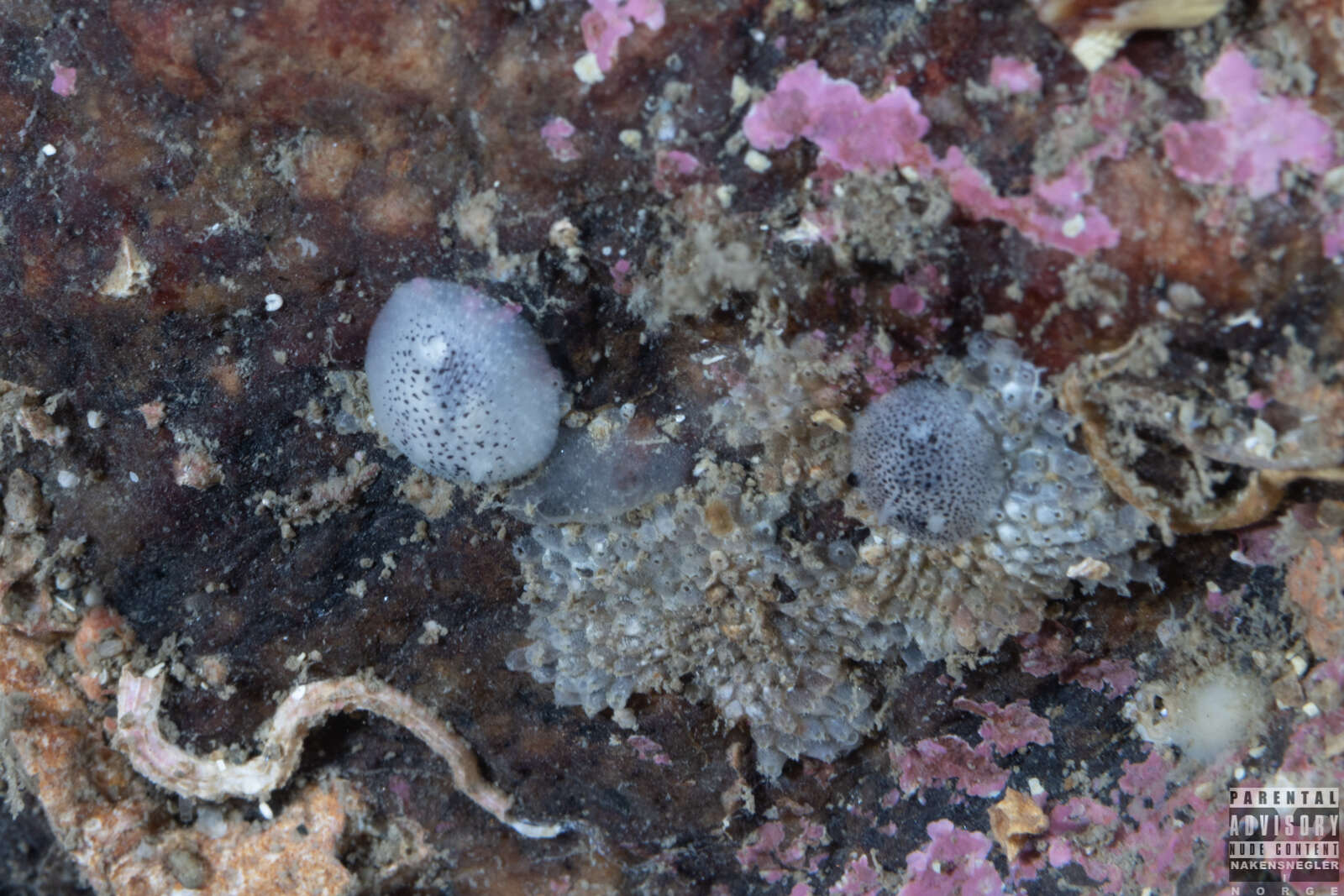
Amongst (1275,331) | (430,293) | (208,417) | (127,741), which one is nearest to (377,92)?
(430,293)

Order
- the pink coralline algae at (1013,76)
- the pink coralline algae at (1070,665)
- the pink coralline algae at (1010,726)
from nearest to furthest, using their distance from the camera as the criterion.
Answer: the pink coralline algae at (1013,76)
the pink coralline algae at (1070,665)
the pink coralline algae at (1010,726)

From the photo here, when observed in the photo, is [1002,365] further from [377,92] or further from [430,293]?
[377,92]

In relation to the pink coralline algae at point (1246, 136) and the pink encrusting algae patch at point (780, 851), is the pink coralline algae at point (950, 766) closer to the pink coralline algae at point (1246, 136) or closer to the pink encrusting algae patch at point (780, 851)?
the pink encrusting algae patch at point (780, 851)

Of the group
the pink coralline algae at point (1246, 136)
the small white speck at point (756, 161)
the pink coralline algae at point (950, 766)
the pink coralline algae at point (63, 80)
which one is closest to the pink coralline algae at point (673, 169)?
the small white speck at point (756, 161)

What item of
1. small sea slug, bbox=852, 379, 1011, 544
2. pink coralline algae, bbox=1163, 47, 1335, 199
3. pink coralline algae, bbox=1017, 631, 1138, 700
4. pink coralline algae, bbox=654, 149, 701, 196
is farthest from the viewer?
pink coralline algae, bbox=1017, 631, 1138, 700

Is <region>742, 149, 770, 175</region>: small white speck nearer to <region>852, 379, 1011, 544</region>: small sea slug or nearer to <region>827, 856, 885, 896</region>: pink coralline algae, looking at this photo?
<region>852, 379, 1011, 544</region>: small sea slug

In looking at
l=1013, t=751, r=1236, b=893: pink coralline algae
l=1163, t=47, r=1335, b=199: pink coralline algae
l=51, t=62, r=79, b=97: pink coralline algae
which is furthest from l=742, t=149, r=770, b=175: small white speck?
l=1013, t=751, r=1236, b=893: pink coralline algae
